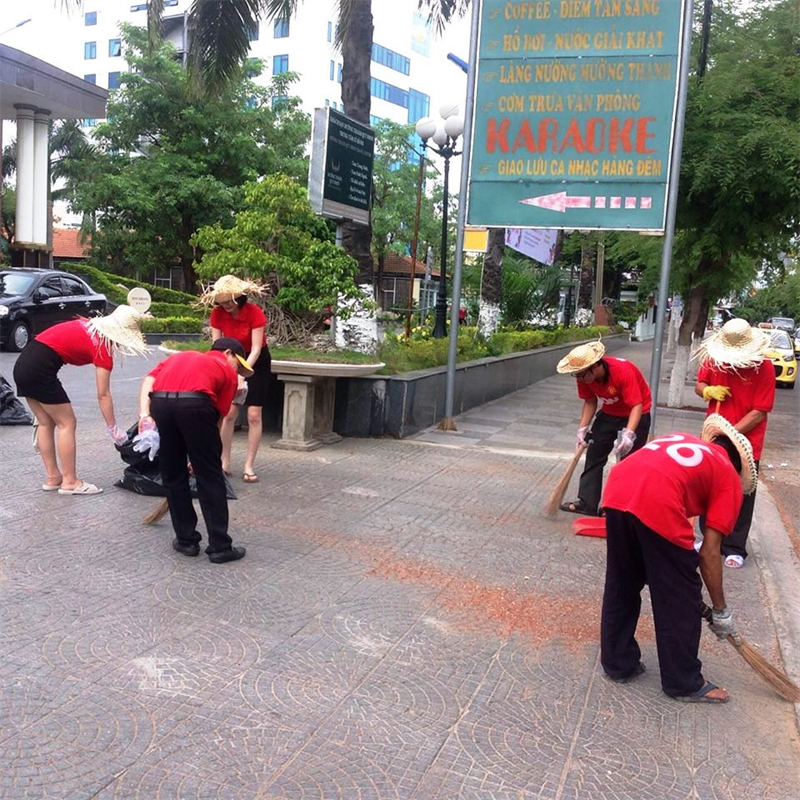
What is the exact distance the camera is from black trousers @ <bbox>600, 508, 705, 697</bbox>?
Answer: 11.9 ft

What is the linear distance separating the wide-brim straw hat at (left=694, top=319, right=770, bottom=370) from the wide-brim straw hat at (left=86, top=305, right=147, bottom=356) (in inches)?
157

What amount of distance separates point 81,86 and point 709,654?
91.5 feet

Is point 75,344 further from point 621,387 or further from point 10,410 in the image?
point 621,387

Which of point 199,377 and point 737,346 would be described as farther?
point 737,346

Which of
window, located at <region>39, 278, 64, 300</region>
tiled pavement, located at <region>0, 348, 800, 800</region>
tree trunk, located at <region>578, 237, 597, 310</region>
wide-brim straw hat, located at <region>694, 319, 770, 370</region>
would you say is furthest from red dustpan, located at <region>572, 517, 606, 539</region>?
tree trunk, located at <region>578, 237, 597, 310</region>

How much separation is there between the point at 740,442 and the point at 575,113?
6.71 meters

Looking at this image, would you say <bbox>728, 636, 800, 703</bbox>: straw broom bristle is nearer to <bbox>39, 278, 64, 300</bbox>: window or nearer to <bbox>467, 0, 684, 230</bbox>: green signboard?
<bbox>467, 0, 684, 230</bbox>: green signboard

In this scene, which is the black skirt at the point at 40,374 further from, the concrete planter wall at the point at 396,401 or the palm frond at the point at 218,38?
the palm frond at the point at 218,38

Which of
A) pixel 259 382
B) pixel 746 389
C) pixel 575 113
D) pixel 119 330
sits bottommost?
pixel 259 382

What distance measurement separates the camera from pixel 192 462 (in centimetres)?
498

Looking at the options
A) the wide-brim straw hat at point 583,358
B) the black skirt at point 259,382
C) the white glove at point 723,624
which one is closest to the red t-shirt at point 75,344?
the black skirt at point 259,382

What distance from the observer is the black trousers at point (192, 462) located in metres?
4.87

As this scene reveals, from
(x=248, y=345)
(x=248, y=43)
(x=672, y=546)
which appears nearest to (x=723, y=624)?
(x=672, y=546)

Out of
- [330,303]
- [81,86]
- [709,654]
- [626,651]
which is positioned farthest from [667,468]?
[81,86]
